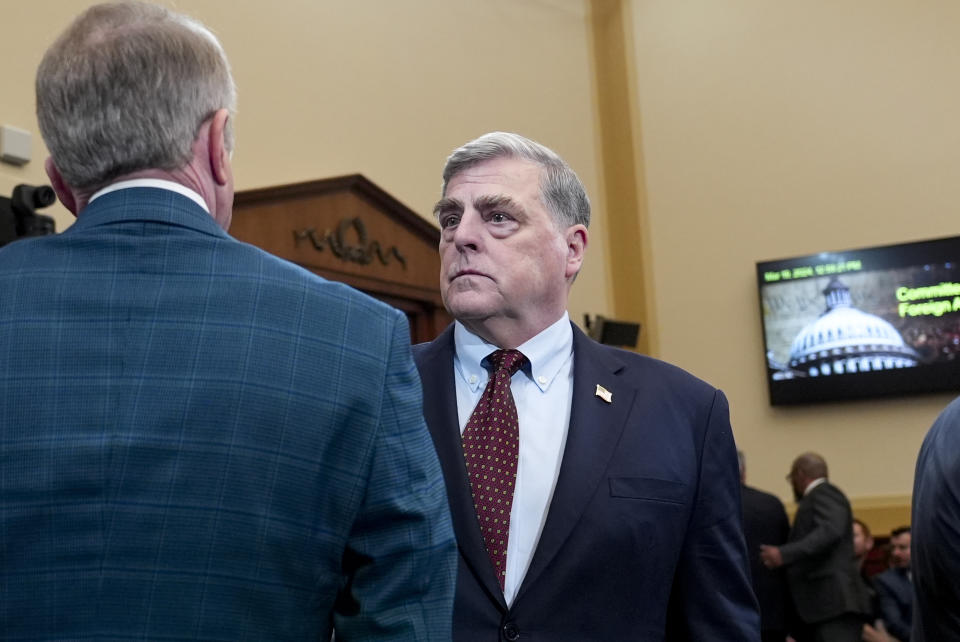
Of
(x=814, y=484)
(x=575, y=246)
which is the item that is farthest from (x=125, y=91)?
(x=814, y=484)

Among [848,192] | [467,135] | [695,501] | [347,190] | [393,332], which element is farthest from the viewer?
[848,192]

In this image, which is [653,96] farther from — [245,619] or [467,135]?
[245,619]

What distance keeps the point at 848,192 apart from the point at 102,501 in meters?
8.38

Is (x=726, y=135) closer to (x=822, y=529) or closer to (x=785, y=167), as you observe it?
(x=785, y=167)

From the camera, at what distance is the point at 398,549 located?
123 cm

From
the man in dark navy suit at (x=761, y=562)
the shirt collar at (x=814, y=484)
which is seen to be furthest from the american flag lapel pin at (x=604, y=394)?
the shirt collar at (x=814, y=484)

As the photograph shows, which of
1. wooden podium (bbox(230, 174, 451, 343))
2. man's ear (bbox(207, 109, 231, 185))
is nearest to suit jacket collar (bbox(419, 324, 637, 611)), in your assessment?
man's ear (bbox(207, 109, 231, 185))

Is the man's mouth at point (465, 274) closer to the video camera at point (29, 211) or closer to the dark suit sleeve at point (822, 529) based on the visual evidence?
the video camera at point (29, 211)

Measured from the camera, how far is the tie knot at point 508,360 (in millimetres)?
2076

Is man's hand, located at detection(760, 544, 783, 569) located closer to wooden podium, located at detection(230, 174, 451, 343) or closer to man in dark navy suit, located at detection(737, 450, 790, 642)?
man in dark navy suit, located at detection(737, 450, 790, 642)

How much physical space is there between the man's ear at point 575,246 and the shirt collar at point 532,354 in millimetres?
181

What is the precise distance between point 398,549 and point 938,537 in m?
1.00

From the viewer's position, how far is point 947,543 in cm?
179

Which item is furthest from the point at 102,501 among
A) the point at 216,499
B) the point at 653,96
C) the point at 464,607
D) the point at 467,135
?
the point at 653,96
